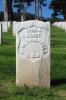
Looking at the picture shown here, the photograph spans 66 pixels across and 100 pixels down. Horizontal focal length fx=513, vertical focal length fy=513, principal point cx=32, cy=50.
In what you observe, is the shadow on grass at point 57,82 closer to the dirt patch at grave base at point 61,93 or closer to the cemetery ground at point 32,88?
the cemetery ground at point 32,88

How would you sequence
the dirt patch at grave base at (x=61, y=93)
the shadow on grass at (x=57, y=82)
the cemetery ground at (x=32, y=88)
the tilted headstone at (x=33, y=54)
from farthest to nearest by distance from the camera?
the shadow on grass at (x=57, y=82) → the tilted headstone at (x=33, y=54) → the dirt patch at grave base at (x=61, y=93) → the cemetery ground at (x=32, y=88)

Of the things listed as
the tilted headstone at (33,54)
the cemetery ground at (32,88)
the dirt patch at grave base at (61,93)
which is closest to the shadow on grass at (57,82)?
the cemetery ground at (32,88)

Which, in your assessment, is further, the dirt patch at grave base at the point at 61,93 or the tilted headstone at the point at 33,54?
the tilted headstone at the point at 33,54

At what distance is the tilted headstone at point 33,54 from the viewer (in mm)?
10008

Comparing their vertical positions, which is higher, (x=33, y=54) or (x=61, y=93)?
(x=33, y=54)

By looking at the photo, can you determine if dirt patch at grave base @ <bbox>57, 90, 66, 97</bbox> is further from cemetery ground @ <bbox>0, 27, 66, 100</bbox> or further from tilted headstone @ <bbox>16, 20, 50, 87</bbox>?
tilted headstone @ <bbox>16, 20, 50, 87</bbox>

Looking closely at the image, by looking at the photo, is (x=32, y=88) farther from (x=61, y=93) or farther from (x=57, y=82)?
(x=57, y=82)

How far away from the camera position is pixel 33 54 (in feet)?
32.9

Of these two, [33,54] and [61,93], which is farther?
[33,54]

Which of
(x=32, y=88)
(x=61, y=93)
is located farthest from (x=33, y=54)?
(x=61, y=93)

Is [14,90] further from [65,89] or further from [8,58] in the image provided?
[8,58]

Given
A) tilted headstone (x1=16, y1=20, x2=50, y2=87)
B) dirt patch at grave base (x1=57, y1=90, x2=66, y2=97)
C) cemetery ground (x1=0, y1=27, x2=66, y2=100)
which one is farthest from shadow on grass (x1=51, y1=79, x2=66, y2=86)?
dirt patch at grave base (x1=57, y1=90, x2=66, y2=97)

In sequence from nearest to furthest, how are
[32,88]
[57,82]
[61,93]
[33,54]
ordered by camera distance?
[61,93], [32,88], [33,54], [57,82]

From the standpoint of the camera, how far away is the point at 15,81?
10625 mm
